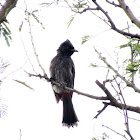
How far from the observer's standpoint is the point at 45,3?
267cm

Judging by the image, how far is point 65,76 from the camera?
18.1 feet

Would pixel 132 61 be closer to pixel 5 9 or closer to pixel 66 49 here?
pixel 5 9

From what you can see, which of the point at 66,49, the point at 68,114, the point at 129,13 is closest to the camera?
the point at 129,13

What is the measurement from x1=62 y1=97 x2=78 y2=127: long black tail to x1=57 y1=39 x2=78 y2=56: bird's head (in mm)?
993

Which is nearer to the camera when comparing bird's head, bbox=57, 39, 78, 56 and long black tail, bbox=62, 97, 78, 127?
long black tail, bbox=62, 97, 78, 127

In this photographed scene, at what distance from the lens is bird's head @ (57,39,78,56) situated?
18.8ft

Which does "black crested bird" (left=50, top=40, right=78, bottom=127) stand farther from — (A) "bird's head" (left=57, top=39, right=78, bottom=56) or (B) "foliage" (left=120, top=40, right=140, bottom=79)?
(B) "foliage" (left=120, top=40, right=140, bottom=79)

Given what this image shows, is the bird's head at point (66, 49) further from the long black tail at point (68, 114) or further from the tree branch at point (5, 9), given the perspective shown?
the tree branch at point (5, 9)

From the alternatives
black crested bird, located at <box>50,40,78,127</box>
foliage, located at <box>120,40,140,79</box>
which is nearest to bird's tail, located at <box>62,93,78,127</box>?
black crested bird, located at <box>50,40,78,127</box>

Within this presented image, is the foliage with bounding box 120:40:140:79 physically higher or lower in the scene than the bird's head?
lower

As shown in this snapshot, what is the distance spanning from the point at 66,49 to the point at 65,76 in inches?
24.9

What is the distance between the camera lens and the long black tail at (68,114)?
5.31m

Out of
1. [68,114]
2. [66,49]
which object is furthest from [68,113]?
[66,49]

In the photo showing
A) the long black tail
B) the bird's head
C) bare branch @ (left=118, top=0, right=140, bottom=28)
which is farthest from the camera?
the bird's head
